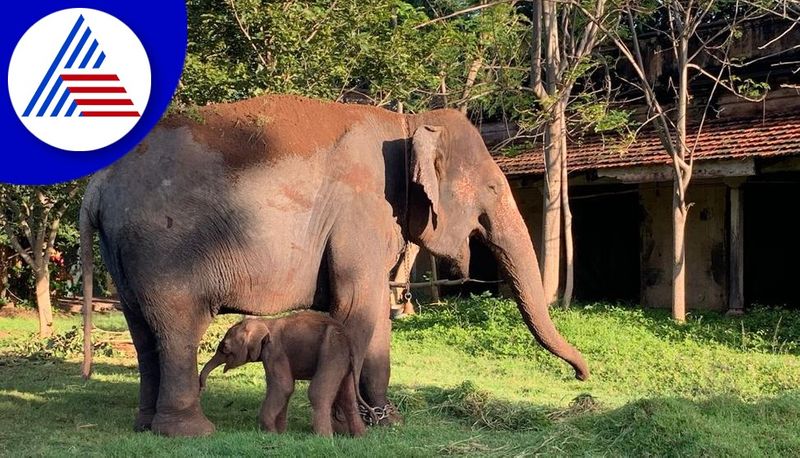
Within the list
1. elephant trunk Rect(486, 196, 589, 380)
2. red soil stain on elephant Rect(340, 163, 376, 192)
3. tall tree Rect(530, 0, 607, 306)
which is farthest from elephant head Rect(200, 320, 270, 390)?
tall tree Rect(530, 0, 607, 306)

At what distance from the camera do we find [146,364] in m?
7.27

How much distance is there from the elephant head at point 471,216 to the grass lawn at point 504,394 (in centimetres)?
80

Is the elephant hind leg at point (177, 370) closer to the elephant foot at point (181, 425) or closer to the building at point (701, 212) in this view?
the elephant foot at point (181, 425)

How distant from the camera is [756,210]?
17.4 m

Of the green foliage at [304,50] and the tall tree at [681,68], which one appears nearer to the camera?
the green foliage at [304,50]

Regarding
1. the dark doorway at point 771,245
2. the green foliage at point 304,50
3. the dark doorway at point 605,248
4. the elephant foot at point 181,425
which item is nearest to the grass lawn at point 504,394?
the elephant foot at point 181,425

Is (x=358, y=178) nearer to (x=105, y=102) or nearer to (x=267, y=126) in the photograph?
(x=267, y=126)

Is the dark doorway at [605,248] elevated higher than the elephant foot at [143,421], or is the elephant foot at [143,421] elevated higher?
the dark doorway at [605,248]

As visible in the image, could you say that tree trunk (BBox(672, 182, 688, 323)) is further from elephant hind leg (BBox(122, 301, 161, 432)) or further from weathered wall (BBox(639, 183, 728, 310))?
elephant hind leg (BBox(122, 301, 161, 432))

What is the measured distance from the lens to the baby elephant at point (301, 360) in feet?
22.3

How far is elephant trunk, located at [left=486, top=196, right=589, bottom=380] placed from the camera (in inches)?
320

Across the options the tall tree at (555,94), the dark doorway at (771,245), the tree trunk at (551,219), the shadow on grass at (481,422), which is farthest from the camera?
the dark doorway at (771,245)

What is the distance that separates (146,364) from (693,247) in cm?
1108

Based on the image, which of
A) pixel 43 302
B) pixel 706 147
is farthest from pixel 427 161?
pixel 43 302
